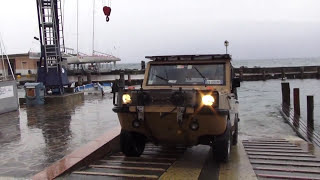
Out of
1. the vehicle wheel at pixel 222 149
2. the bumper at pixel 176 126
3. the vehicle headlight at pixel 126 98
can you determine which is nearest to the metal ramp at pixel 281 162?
the vehicle wheel at pixel 222 149

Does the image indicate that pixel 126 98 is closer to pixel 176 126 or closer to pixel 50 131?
pixel 176 126

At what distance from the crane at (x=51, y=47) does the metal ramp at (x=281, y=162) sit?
9.96 meters

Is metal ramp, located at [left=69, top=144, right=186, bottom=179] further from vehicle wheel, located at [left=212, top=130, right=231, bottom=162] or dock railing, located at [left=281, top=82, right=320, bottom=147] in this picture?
dock railing, located at [left=281, top=82, right=320, bottom=147]

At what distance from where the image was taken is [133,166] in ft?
22.4

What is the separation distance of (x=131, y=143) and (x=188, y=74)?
172 centimetres

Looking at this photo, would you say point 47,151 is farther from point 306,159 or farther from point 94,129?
point 306,159

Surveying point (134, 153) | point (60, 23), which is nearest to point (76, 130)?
point (134, 153)

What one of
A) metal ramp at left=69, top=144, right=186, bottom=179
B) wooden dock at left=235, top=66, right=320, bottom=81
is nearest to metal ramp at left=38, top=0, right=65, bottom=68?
metal ramp at left=69, top=144, right=186, bottom=179

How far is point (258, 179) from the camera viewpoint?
5984mm

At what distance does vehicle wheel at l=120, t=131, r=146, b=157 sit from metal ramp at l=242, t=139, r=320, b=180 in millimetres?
2125

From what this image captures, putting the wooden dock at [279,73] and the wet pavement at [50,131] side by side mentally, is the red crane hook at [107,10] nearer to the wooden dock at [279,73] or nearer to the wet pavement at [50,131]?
the wet pavement at [50,131]

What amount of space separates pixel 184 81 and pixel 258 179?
7.97ft

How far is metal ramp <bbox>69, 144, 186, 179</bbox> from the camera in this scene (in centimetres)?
618

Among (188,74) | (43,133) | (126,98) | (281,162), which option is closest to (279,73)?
(43,133)
